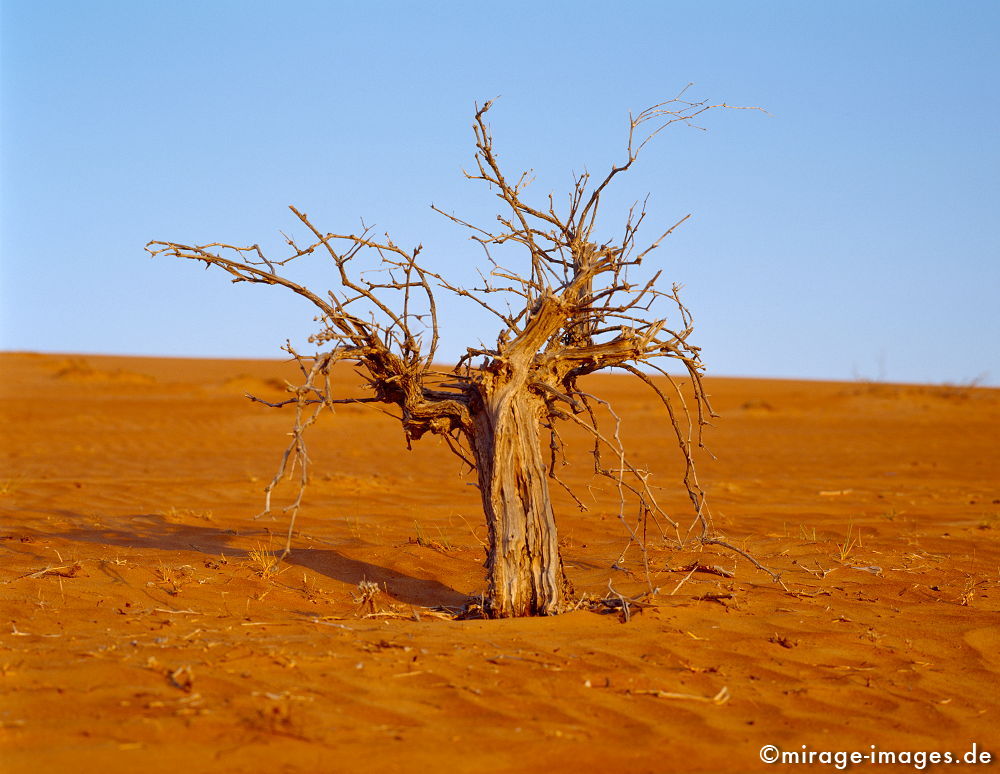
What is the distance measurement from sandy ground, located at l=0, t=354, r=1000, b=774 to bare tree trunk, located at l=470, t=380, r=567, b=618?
0.69 feet

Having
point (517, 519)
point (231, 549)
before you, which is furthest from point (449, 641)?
point (231, 549)

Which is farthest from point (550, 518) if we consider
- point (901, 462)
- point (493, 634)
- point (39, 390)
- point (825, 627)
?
point (39, 390)

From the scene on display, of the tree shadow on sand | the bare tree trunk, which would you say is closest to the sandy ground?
the tree shadow on sand

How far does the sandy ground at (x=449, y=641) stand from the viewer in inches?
125

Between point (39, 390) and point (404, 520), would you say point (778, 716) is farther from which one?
point (39, 390)

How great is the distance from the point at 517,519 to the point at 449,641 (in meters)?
0.78

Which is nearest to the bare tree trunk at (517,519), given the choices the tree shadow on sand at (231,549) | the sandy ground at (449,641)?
the sandy ground at (449,641)

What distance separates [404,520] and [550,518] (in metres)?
3.95

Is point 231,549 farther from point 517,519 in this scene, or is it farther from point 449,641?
point 449,641

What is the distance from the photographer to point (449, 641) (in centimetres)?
420

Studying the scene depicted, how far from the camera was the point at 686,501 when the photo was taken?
1026cm

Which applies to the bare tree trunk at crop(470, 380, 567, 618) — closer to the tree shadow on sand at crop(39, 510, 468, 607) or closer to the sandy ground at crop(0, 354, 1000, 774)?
the sandy ground at crop(0, 354, 1000, 774)

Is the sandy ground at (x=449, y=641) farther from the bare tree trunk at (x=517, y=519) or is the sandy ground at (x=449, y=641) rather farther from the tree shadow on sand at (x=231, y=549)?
the bare tree trunk at (x=517, y=519)

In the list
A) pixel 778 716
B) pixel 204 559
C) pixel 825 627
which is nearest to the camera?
pixel 778 716
